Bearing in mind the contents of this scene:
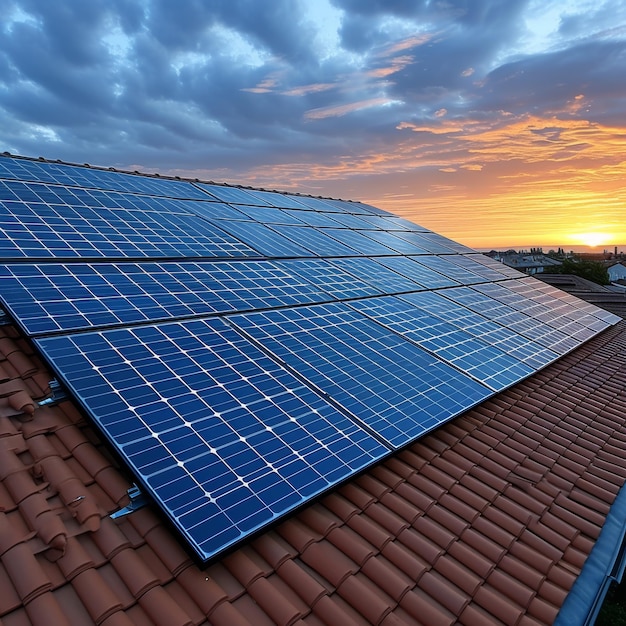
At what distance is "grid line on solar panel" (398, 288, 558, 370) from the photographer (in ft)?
35.1

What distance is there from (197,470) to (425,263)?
44.3 feet

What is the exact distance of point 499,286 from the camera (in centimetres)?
1670

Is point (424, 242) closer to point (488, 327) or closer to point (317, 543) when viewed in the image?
point (488, 327)

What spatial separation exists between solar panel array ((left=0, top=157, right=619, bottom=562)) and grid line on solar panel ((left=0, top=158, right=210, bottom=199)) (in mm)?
91

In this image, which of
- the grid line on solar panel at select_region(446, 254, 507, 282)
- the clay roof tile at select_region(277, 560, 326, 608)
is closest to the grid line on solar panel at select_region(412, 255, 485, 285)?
the grid line on solar panel at select_region(446, 254, 507, 282)

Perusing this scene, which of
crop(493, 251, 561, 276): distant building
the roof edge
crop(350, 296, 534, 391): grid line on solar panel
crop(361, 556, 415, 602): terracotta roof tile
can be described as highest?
crop(350, 296, 534, 391): grid line on solar panel

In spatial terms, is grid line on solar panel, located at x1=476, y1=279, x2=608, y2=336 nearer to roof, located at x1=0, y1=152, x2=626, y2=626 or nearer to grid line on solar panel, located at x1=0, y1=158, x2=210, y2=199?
roof, located at x1=0, y1=152, x2=626, y2=626

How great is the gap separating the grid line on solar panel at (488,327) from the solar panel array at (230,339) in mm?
57

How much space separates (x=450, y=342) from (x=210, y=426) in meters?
6.32

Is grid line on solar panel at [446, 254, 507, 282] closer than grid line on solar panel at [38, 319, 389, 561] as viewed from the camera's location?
No

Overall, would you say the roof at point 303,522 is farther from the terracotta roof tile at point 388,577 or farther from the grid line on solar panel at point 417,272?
the grid line on solar panel at point 417,272

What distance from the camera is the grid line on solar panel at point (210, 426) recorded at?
4363mm

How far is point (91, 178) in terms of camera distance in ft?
41.5

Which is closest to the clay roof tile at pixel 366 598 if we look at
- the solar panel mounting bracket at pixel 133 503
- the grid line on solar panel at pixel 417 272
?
the solar panel mounting bracket at pixel 133 503
